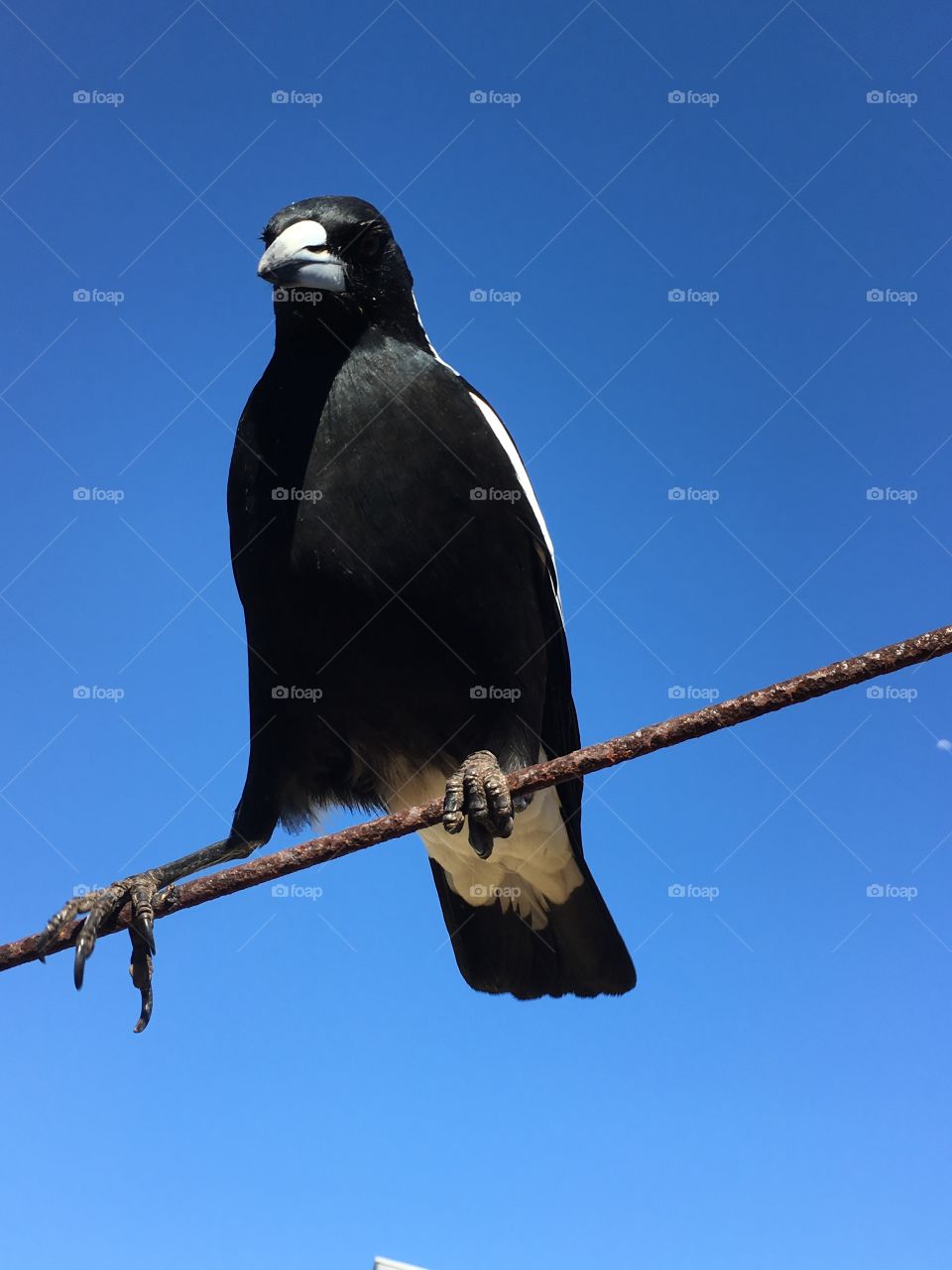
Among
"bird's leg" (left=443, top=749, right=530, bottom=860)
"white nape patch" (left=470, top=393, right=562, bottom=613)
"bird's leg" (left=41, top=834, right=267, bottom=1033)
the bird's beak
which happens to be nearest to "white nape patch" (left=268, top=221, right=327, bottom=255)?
the bird's beak

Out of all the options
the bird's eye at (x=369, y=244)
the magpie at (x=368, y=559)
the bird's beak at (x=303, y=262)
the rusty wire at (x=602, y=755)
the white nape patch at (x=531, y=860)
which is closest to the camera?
the rusty wire at (x=602, y=755)

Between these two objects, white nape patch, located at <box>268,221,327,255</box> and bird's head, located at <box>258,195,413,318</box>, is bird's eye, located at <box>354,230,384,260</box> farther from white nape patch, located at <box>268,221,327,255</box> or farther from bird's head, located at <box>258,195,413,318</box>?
white nape patch, located at <box>268,221,327,255</box>

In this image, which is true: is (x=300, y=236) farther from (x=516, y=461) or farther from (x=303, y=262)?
(x=516, y=461)

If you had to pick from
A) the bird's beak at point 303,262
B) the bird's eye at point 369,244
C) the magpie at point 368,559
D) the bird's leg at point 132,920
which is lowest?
the bird's leg at point 132,920

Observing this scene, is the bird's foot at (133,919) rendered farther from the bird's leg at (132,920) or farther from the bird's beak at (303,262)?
the bird's beak at (303,262)

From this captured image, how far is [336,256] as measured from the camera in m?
3.71

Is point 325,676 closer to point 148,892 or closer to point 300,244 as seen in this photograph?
point 148,892

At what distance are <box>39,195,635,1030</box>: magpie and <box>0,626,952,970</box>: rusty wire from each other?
34.9 inches

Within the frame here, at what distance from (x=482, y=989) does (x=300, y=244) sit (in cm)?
257

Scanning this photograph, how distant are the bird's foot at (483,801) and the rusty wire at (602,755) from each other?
0.57 m

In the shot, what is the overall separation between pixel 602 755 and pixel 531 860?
7.62 feet

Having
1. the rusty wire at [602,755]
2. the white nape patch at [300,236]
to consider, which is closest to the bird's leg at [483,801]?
the rusty wire at [602,755]

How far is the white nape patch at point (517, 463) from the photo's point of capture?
3746 millimetres

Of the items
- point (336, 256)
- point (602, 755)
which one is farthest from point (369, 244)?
point (602, 755)
